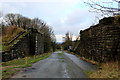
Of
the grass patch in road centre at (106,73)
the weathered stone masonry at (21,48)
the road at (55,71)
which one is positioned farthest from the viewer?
the weathered stone masonry at (21,48)

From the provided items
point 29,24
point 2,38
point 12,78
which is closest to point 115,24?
point 12,78

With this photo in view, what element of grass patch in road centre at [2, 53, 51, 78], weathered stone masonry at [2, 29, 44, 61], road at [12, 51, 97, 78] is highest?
weathered stone masonry at [2, 29, 44, 61]

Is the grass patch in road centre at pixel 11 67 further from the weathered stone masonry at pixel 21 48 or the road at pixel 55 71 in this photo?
the weathered stone masonry at pixel 21 48

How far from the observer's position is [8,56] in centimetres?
1091

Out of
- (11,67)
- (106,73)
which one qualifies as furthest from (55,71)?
(11,67)

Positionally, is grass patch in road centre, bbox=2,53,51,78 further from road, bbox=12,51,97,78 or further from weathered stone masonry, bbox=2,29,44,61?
weathered stone masonry, bbox=2,29,44,61

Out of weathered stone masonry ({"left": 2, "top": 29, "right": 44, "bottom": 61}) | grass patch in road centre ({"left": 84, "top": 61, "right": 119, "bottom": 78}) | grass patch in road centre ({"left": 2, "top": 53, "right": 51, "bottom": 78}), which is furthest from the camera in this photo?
weathered stone masonry ({"left": 2, "top": 29, "right": 44, "bottom": 61})

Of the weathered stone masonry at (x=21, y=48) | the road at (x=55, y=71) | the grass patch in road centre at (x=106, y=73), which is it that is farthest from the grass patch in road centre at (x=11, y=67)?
the grass patch in road centre at (x=106, y=73)

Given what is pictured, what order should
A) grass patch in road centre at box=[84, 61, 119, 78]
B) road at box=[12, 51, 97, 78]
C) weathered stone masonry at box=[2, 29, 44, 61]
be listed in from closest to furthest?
grass patch in road centre at box=[84, 61, 119, 78], road at box=[12, 51, 97, 78], weathered stone masonry at box=[2, 29, 44, 61]

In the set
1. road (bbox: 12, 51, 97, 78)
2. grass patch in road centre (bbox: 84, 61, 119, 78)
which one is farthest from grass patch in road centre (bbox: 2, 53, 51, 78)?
grass patch in road centre (bbox: 84, 61, 119, 78)

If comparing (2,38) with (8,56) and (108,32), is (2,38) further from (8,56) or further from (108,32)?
(108,32)

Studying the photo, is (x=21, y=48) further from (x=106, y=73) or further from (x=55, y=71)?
(x=106, y=73)

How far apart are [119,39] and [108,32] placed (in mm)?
1005

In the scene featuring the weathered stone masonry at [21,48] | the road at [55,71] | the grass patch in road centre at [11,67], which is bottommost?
the road at [55,71]
